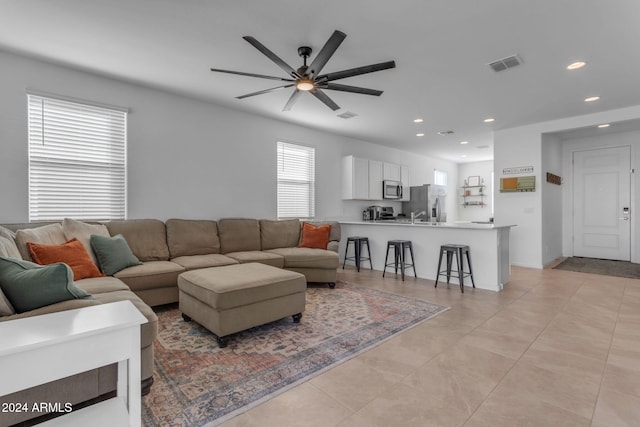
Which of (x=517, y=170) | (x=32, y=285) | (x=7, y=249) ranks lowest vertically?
(x=32, y=285)

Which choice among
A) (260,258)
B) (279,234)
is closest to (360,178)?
(279,234)

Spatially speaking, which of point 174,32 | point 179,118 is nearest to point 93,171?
point 179,118

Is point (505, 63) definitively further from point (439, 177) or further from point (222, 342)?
point (439, 177)

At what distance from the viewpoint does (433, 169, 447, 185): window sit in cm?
918

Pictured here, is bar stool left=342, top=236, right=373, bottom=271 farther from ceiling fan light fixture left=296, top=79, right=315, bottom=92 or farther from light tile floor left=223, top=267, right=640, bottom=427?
ceiling fan light fixture left=296, top=79, right=315, bottom=92

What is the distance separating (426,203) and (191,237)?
567cm

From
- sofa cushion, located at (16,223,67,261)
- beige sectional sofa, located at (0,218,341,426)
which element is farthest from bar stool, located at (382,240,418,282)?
sofa cushion, located at (16,223,67,261)

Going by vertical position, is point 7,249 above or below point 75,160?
below

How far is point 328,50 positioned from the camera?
2.38m

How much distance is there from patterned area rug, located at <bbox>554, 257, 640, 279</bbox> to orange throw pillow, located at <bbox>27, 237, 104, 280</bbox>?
23.5 ft

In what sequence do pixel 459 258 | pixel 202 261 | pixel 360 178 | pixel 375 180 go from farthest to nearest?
pixel 375 180 → pixel 360 178 → pixel 459 258 → pixel 202 261

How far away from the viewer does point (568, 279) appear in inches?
185

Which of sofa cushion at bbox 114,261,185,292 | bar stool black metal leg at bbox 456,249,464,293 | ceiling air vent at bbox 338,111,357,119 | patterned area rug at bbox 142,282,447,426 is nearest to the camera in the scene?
patterned area rug at bbox 142,282,447,426

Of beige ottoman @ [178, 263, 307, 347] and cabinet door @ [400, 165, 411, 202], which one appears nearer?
beige ottoman @ [178, 263, 307, 347]
